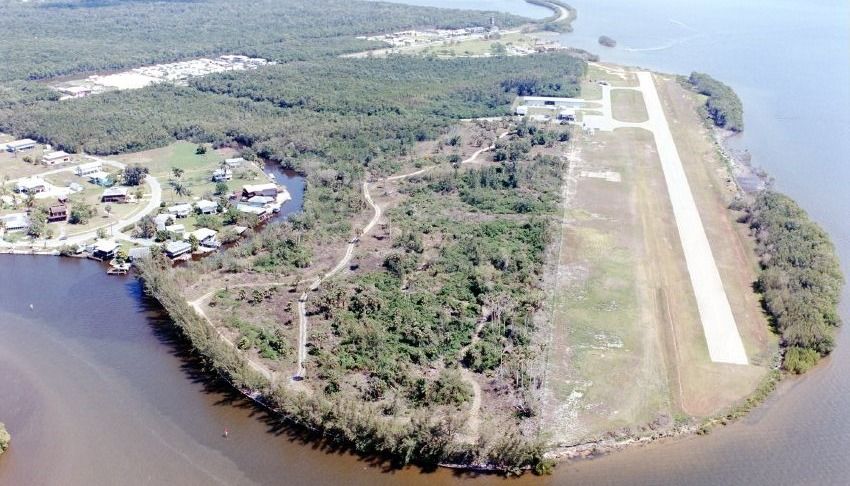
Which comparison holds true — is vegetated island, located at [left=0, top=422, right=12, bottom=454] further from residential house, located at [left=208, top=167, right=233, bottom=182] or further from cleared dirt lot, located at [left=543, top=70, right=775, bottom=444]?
residential house, located at [left=208, top=167, right=233, bottom=182]

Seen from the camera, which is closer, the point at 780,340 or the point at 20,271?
the point at 780,340

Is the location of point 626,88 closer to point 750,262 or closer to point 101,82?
point 750,262

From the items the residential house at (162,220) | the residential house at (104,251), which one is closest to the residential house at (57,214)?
the residential house at (104,251)

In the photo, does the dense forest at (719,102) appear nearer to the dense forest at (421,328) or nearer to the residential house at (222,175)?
the dense forest at (421,328)

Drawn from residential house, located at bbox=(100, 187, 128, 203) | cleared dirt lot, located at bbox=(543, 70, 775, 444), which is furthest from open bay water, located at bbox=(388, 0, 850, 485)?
residential house, located at bbox=(100, 187, 128, 203)

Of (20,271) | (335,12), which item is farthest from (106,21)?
(20,271)
